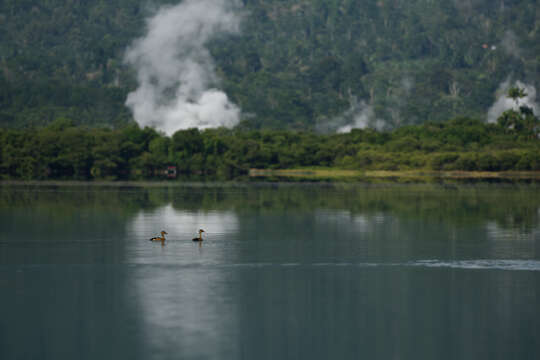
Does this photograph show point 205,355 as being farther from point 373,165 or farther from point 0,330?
point 373,165

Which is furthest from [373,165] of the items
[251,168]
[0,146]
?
[0,146]

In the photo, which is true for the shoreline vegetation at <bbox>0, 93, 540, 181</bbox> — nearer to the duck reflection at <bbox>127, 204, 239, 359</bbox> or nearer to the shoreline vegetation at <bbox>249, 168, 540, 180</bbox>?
the shoreline vegetation at <bbox>249, 168, 540, 180</bbox>

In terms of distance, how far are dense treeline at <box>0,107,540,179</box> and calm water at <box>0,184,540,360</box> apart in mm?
79274

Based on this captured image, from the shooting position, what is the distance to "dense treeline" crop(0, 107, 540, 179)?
117312 millimetres

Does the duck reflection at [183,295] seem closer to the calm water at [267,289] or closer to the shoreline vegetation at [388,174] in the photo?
the calm water at [267,289]

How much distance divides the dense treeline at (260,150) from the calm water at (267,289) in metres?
79.3

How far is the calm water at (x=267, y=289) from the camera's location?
52.2 ft

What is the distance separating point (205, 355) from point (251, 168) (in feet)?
417

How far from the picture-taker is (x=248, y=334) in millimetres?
16469

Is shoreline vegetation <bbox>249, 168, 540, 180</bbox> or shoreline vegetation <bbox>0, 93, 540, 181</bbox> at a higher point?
shoreline vegetation <bbox>0, 93, 540, 181</bbox>

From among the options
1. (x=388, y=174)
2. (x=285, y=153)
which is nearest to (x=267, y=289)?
(x=388, y=174)

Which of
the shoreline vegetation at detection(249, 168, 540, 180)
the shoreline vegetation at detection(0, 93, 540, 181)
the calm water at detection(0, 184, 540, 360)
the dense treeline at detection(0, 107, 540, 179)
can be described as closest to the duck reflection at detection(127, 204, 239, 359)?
the calm water at detection(0, 184, 540, 360)

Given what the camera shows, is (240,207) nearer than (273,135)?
Yes

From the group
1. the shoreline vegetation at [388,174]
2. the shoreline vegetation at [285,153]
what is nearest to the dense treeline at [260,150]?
the shoreline vegetation at [285,153]
